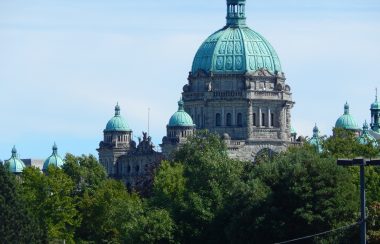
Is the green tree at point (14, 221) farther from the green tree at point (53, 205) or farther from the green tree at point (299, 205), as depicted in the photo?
the green tree at point (53, 205)

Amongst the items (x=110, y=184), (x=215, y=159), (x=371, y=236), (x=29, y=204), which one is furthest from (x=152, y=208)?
(x=110, y=184)

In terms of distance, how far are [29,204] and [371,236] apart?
146 feet

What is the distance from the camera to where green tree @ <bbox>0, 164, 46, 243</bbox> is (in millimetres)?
124062

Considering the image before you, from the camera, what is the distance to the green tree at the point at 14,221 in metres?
124

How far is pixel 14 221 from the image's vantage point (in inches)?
4929

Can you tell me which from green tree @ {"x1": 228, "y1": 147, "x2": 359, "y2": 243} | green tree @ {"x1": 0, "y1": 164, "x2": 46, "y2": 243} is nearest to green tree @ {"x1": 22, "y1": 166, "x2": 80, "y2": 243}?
green tree @ {"x1": 0, "y1": 164, "x2": 46, "y2": 243}

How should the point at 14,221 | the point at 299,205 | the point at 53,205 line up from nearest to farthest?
the point at 299,205
the point at 14,221
the point at 53,205

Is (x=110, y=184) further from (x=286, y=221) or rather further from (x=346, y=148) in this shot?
(x=286, y=221)

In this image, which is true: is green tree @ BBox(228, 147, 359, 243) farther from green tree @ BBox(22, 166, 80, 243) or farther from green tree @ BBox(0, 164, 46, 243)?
green tree @ BBox(22, 166, 80, 243)

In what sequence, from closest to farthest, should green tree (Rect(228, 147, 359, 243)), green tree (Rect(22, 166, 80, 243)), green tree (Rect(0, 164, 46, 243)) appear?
green tree (Rect(228, 147, 359, 243)) < green tree (Rect(0, 164, 46, 243)) < green tree (Rect(22, 166, 80, 243))

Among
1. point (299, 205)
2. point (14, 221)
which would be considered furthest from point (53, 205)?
point (299, 205)

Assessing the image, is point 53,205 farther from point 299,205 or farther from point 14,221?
point 299,205

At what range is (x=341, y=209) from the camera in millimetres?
117000

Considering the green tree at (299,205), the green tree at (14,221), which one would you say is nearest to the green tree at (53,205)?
the green tree at (14,221)
